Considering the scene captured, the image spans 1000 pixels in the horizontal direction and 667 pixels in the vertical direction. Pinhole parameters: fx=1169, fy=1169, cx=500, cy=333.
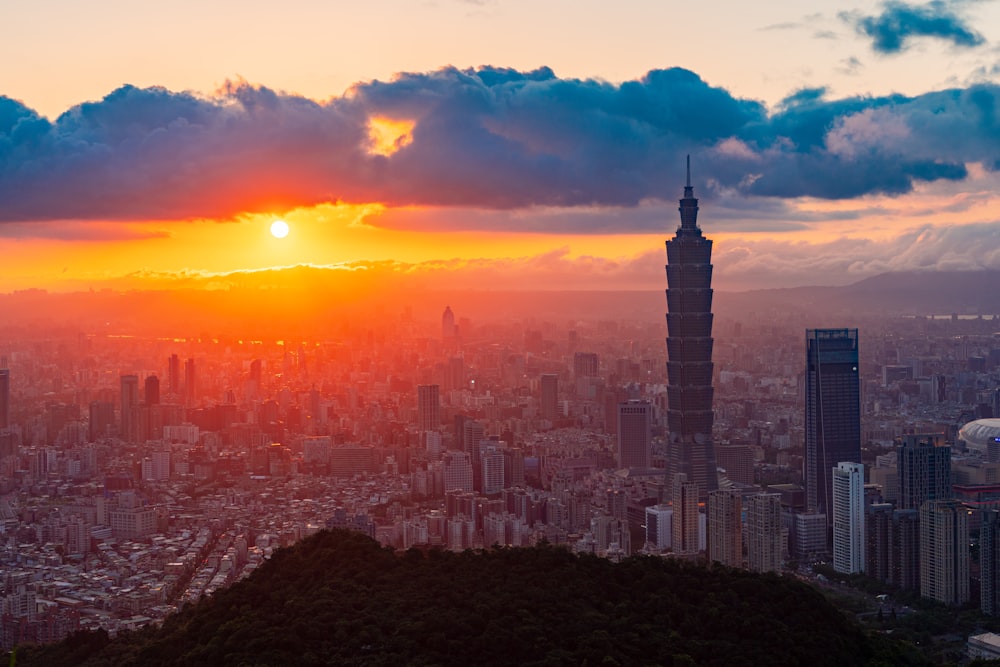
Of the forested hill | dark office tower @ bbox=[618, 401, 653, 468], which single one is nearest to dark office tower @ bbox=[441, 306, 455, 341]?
dark office tower @ bbox=[618, 401, 653, 468]

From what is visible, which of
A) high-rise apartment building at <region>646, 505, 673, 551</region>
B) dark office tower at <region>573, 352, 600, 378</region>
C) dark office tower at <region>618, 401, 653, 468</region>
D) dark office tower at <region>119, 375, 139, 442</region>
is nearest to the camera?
high-rise apartment building at <region>646, 505, 673, 551</region>

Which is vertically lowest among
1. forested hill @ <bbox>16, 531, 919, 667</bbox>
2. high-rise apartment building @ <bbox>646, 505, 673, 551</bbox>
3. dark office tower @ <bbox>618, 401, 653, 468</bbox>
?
high-rise apartment building @ <bbox>646, 505, 673, 551</bbox>

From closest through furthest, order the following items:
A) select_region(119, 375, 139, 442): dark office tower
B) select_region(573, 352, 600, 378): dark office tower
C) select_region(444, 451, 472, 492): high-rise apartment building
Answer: select_region(444, 451, 472, 492): high-rise apartment building
select_region(119, 375, 139, 442): dark office tower
select_region(573, 352, 600, 378): dark office tower

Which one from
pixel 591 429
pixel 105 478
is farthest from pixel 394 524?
pixel 591 429

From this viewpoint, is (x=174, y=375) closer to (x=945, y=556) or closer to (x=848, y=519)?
(x=848, y=519)

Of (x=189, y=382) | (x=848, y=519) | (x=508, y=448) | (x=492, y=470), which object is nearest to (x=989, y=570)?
(x=848, y=519)

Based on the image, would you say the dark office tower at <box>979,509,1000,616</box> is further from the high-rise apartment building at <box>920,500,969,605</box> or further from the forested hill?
the forested hill

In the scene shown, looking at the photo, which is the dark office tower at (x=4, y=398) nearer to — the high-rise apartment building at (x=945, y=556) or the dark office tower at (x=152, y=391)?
the dark office tower at (x=152, y=391)
